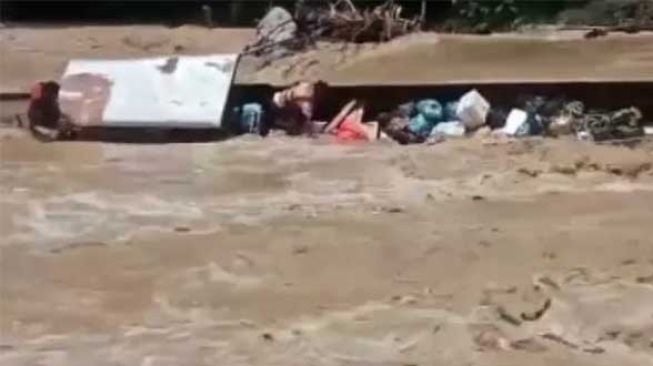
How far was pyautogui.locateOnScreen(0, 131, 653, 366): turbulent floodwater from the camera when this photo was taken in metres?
4.84

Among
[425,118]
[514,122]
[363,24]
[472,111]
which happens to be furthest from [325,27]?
[514,122]

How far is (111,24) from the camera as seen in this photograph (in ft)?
26.1

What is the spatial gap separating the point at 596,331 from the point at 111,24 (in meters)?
3.81

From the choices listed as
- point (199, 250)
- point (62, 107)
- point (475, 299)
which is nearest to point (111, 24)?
point (62, 107)

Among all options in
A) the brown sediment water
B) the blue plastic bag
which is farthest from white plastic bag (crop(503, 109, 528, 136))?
the blue plastic bag

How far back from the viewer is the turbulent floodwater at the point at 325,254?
15.9ft

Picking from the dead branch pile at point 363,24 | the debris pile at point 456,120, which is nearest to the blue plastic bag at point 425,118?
the debris pile at point 456,120

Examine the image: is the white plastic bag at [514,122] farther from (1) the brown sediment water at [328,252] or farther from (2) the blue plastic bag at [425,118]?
(2) the blue plastic bag at [425,118]

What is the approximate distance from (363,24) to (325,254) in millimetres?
2203

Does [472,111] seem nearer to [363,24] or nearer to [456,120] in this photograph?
[456,120]

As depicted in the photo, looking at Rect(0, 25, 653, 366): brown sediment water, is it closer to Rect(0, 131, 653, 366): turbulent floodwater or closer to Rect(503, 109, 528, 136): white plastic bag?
Rect(0, 131, 653, 366): turbulent floodwater

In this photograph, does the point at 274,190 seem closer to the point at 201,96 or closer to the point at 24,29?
the point at 201,96

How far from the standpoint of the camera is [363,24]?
24.5 ft

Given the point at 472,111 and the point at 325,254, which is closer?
the point at 325,254
